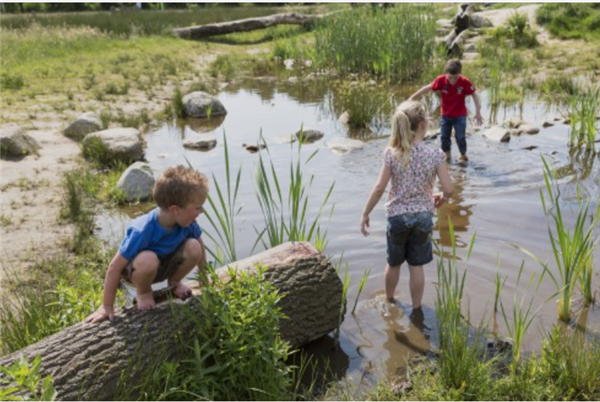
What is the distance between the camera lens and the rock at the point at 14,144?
28.4ft

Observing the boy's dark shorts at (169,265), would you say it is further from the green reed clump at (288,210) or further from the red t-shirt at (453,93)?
the red t-shirt at (453,93)

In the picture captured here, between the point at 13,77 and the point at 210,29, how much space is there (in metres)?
11.6

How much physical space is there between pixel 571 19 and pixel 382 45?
5976mm

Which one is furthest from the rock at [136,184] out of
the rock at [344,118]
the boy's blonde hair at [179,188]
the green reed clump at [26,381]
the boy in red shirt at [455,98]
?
the green reed clump at [26,381]

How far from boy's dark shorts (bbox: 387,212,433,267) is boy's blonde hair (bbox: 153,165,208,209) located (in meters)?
1.61

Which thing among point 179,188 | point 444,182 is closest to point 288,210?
point 444,182

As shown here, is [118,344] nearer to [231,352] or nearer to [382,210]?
[231,352]

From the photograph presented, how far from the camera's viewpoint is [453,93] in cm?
830

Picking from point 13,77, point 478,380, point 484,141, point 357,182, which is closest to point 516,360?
point 478,380

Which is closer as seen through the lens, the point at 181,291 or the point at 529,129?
the point at 181,291

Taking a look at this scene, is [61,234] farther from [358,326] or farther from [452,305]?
[452,305]

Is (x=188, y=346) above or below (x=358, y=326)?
above

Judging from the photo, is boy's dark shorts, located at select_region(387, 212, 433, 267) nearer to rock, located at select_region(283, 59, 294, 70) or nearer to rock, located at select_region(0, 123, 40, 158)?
rock, located at select_region(0, 123, 40, 158)

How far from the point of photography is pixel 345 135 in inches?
399
